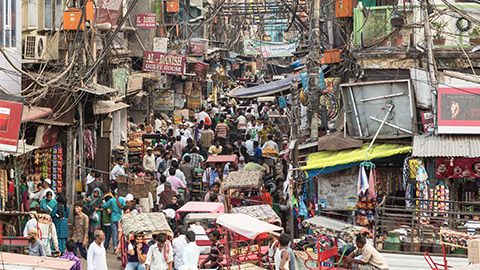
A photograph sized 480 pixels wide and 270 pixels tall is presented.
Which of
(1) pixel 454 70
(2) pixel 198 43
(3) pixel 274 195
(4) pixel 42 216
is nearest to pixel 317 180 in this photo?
(3) pixel 274 195

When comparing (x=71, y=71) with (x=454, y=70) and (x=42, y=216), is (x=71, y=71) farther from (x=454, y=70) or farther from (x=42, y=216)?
(x=454, y=70)

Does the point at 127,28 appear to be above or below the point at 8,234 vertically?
above

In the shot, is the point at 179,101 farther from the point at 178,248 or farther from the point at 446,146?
the point at 178,248

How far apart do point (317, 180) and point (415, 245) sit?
4.97m

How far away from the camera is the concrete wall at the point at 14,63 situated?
18.4 m

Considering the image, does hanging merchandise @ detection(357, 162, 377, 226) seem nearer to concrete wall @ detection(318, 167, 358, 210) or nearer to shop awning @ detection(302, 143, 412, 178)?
shop awning @ detection(302, 143, 412, 178)

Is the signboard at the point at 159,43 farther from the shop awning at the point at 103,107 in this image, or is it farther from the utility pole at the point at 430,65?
the utility pole at the point at 430,65

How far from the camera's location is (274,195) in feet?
64.1

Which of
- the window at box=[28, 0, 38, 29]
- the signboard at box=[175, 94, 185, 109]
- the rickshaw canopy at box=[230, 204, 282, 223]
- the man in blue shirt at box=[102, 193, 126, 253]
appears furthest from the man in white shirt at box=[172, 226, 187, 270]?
the signboard at box=[175, 94, 185, 109]

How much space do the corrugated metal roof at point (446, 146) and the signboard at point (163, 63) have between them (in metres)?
14.9

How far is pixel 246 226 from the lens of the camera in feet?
42.9

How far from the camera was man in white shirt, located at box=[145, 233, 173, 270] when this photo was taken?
42.4 feet

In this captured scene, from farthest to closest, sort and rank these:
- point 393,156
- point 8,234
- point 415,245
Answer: point 393,156
point 8,234
point 415,245

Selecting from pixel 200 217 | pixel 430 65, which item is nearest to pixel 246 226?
pixel 200 217
